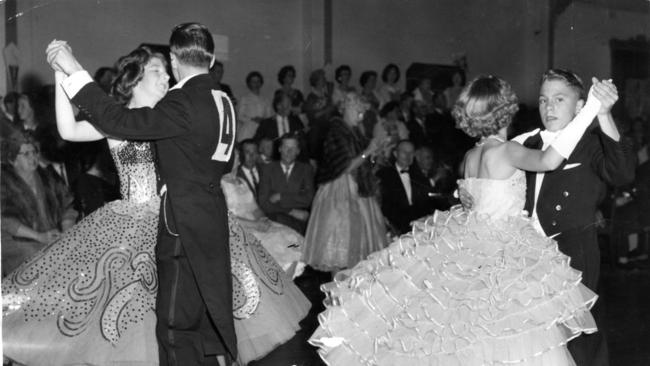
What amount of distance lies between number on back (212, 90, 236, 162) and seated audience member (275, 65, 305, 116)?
5816 millimetres

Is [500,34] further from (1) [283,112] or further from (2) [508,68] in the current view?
(1) [283,112]

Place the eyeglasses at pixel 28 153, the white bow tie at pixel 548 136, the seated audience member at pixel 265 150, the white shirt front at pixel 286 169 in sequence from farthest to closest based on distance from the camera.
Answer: the seated audience member at pixel 265 150 < the white shirt front at pixel 286 169 < the eyeglasses at pixel 28 153 < the white bow tie at pixel 548 136

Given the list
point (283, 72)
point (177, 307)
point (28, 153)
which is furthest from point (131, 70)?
point (283, 72)

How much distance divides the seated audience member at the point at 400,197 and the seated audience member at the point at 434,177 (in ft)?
0.27

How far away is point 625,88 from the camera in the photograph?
757cm

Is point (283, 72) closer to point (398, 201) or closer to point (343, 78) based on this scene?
point (343, 78)

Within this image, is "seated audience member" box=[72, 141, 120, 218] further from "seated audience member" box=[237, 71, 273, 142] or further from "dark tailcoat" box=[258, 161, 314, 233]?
"seated audience member" box=[237, 71, 273, 142]

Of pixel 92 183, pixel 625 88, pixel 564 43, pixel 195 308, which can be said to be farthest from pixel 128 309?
pixel 564 43

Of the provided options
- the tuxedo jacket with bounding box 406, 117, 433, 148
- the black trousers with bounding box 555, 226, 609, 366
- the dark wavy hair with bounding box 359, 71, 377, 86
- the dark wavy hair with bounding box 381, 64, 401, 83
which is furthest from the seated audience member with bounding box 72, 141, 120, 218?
the dark wavy hair with bounding box 381, 64, 401, 83

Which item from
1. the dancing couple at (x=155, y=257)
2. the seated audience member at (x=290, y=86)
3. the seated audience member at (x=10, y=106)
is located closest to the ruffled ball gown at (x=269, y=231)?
the seated audience member at (x=10, y=106)

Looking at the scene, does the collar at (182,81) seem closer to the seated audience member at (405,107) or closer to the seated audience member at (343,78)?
the seated audience member at (405,107)

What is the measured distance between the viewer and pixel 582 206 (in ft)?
14.6

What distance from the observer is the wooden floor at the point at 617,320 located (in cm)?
552

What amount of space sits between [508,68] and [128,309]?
6870mm
